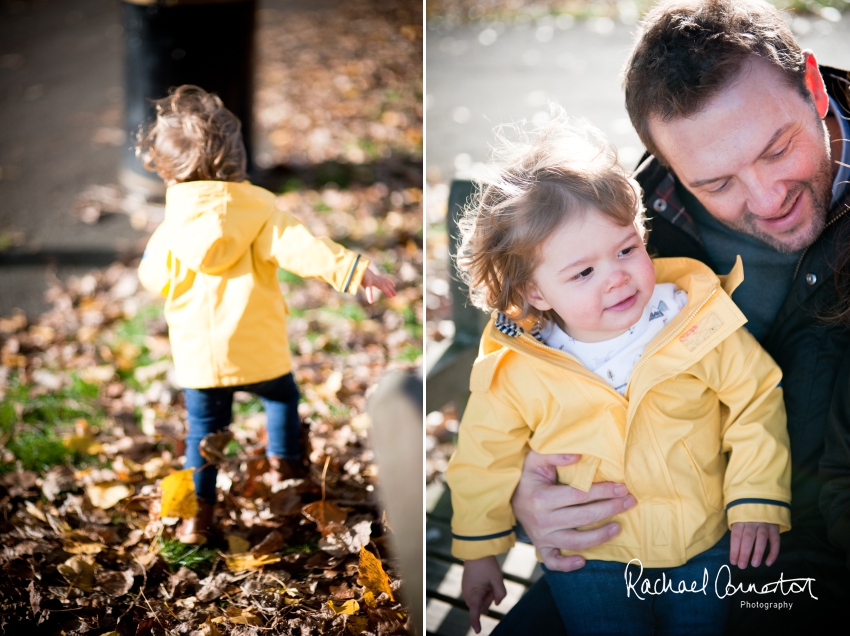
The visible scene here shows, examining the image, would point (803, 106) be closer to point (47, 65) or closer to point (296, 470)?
point (296, 470)

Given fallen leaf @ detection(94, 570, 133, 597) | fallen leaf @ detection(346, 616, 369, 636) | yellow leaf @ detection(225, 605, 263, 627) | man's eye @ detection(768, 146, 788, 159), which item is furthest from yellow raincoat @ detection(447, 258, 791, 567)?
fallen leaf @ detection(94, 570, 133, 597)

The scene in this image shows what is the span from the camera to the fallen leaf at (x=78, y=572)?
7.66 feet

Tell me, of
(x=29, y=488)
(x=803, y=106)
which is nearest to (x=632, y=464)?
(x=803, y=106)

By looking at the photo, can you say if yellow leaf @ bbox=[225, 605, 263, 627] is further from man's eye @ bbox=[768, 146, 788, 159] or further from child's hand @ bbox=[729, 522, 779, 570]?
man's eye @ bbox=[768, 146, 788, 159]

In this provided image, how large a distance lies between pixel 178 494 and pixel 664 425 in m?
1.38

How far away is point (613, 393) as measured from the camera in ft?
6.44

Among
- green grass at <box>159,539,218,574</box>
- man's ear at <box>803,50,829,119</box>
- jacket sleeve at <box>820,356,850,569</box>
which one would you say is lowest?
green grass at <box>159,539,218,574</box>

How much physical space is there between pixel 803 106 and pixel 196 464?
1903 mm

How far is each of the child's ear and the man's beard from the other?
0.55 meters

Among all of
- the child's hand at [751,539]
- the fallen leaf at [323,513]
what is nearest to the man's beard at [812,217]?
the child's hand at [751,539]

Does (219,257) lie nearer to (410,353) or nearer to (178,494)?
(178,494)

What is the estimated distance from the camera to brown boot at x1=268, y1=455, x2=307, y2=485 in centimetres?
259

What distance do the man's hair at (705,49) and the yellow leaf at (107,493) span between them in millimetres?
2084

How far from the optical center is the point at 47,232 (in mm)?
5266
